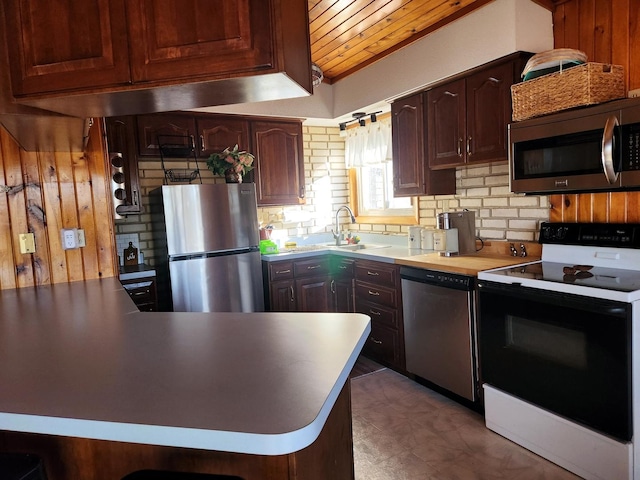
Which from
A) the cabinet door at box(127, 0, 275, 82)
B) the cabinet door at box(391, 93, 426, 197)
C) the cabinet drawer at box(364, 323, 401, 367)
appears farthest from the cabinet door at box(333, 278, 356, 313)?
the cabinet door at box(127, 0, 275, 82)

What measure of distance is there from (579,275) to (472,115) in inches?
48.8

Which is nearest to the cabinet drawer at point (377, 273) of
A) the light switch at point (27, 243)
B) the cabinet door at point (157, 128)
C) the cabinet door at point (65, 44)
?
the cabinet door at point (157, 128)

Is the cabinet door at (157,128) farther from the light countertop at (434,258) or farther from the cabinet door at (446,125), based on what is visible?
the cabinet door at (446,125)

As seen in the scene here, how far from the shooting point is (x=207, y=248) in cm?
343

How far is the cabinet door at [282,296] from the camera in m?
3.85

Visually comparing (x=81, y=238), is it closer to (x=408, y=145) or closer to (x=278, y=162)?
(x=278, y=162)

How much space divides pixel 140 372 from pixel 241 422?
1.22 feet

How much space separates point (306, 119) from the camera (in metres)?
4.27

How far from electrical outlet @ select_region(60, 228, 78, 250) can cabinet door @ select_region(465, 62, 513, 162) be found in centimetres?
241

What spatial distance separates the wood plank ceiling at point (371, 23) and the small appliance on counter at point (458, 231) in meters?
1.32

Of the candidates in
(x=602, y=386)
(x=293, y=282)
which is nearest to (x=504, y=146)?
(x=602, y=386)

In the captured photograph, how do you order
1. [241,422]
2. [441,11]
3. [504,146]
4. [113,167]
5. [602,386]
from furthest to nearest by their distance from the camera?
[113,167] → [441,11] → [504,146] → [602,386] → [241,422]

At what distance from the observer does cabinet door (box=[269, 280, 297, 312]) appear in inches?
152

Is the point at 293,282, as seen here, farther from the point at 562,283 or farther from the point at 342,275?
the point at 562,283
